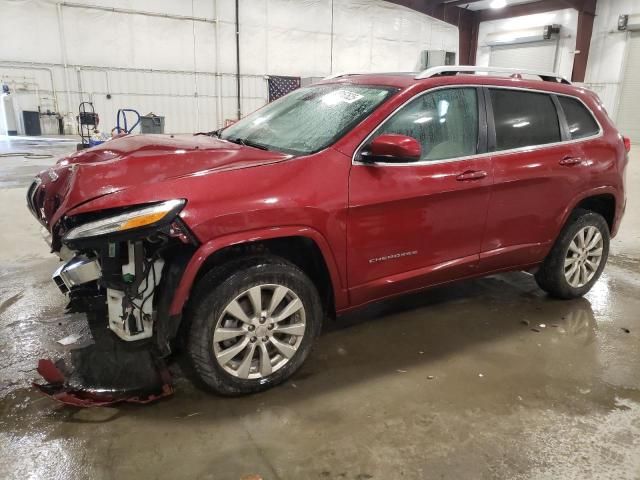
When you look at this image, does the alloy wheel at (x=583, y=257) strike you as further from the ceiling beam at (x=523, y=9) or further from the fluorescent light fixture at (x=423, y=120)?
the ceiling beam at (x=523, y=9)

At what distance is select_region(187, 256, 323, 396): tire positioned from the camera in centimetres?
220

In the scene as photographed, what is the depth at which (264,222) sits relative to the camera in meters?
2.18

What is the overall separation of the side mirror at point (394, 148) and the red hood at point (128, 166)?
451 millimetres

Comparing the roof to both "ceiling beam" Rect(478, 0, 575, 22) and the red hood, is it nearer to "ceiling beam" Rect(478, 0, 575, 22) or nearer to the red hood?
the red hood

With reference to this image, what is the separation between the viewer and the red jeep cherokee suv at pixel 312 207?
2117mm

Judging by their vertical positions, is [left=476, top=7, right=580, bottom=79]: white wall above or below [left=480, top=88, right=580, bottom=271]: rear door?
above

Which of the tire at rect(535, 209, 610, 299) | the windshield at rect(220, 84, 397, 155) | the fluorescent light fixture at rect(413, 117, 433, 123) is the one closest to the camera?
the windshield at rect(220, 84, 397, 155)

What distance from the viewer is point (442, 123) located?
2.81m

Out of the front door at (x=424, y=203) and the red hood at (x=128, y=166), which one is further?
the front door at (x=424, y=203)

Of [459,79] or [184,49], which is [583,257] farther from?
[184,49]

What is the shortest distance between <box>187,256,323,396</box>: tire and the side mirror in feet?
2.28

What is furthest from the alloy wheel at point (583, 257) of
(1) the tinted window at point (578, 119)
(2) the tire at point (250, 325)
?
(2) the tire at point (250, 325)

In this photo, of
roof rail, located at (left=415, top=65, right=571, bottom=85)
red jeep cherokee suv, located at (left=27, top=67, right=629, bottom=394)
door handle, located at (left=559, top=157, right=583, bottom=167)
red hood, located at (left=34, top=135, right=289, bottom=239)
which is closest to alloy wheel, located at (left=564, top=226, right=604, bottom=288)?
red jeep cherokee suv, located at (left=27, top=67, right=629, bottom=394)

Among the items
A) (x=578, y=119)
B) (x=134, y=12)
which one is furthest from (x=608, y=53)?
(x=578, y=119)
